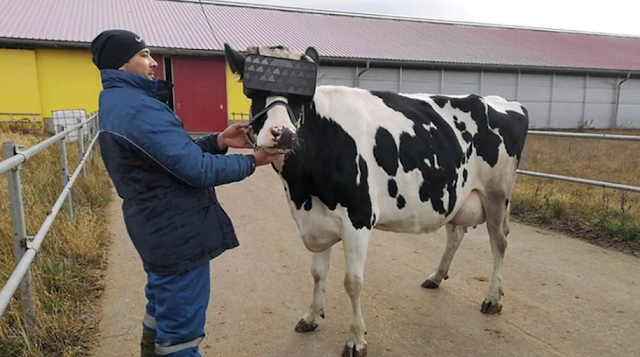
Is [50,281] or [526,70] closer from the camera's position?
[50,281]

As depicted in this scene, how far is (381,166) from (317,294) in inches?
43.1

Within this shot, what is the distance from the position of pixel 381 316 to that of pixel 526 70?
26037 millimetres

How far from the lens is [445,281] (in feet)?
13.9

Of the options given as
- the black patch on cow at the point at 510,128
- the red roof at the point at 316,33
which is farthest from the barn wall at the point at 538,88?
the black patch on cow at the point at 510,128

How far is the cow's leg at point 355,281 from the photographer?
2963mm

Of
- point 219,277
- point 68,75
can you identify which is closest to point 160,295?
point 219,277

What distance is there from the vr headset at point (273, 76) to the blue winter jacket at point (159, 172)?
43cm

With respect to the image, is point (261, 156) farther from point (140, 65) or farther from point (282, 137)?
point (140, 65)

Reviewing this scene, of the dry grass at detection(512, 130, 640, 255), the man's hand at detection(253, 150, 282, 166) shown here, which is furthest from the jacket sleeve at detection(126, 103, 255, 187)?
the dry grass at detection(512, 130, 640, 255)

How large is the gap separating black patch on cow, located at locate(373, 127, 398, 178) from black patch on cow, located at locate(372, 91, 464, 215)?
2.7 inches

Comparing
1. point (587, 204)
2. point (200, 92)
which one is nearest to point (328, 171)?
point (587, 204)

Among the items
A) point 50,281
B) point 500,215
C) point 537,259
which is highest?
point 500,215

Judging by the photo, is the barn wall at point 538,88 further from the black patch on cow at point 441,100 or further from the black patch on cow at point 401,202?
the black patch on cow at point 401,202

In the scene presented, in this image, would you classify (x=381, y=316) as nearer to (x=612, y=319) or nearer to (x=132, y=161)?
(x=612, y=319)
